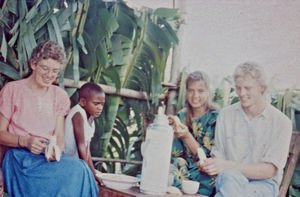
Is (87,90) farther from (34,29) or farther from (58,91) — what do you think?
(34,29)

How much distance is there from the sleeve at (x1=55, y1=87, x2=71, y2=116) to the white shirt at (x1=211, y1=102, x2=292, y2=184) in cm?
59

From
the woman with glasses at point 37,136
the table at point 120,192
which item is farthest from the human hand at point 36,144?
the table at point 120,192

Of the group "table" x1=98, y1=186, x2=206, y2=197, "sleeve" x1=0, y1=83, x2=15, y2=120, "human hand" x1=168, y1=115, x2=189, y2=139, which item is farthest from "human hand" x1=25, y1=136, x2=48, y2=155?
"human hand" x1=168, y1=115, x2=189, y2=139

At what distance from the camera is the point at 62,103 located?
5.40ft

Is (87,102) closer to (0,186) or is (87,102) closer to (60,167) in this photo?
(60,167)

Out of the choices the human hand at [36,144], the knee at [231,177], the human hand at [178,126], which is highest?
the human hand at [178,126]

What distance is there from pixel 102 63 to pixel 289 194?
99 centimetres

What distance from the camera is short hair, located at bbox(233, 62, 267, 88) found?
1631 millimetres

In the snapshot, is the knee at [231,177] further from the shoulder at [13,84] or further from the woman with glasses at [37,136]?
the shoulder at [13,84]

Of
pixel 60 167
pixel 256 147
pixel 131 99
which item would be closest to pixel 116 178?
pixel 60 167

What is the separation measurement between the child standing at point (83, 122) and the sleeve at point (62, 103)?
2 centimetres

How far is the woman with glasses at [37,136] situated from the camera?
57.4 inches

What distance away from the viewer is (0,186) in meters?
1.32

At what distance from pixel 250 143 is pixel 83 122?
2.06 feet
